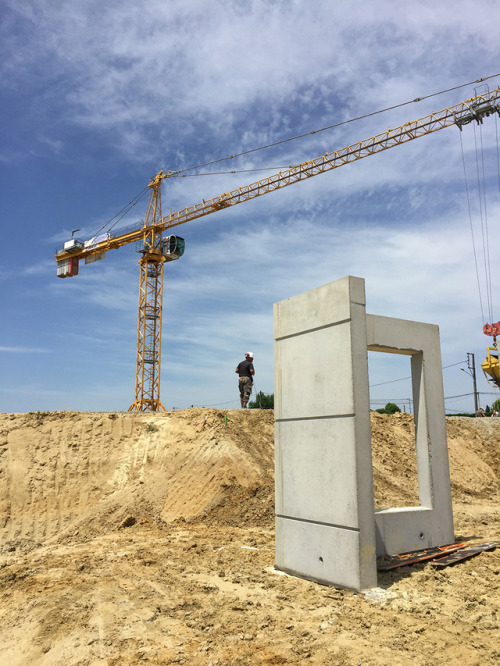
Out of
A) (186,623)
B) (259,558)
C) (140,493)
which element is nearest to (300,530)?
(259,558)

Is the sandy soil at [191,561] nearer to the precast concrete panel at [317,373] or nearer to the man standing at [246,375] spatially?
the man standing at [246,375]

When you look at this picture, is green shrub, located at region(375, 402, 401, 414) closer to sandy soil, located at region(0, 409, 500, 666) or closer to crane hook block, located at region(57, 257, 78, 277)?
sandy soil, located at region(0, 409, 500, 666)

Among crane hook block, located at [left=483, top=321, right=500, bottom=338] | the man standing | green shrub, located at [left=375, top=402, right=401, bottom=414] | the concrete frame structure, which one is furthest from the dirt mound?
green shrub, located at [left=375, top=402, right=401, bottom=414]

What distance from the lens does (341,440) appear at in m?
7.25

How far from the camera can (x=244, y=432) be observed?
17.4m

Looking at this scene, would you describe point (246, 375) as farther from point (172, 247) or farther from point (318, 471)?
point (172, 247)

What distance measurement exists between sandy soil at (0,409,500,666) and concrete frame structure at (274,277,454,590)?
1.79ft

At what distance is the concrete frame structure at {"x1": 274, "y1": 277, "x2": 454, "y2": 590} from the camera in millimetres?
7055

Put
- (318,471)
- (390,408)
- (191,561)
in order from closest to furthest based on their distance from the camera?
(318,471) → (191,561) → (390,408)

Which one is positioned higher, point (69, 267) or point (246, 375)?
point (69, 267)

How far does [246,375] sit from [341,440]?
11603mm

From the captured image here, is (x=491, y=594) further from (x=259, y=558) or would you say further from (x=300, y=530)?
(x=259, y=558)

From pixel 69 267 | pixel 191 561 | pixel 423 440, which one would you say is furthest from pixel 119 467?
pixel 69 267

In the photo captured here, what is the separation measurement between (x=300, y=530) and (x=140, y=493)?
7.90m
